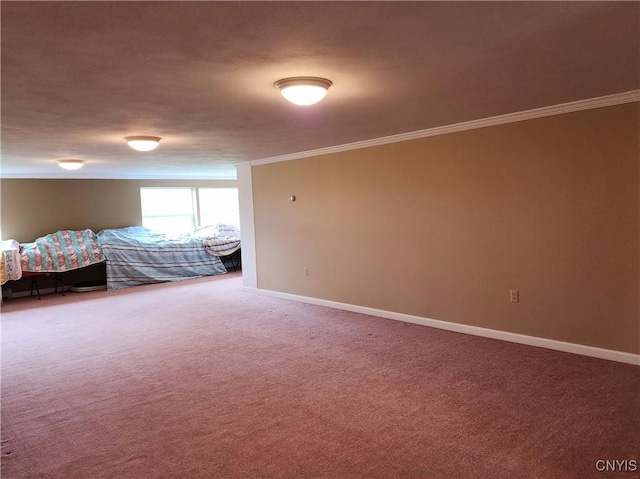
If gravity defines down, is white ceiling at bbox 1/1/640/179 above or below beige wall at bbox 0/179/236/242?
above

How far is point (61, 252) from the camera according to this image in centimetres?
723

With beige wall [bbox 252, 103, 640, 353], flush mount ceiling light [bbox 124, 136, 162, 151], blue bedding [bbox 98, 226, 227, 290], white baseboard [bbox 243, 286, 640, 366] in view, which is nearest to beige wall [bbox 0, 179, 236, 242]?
blue bedding [bbox 98, 226, 227, 290]

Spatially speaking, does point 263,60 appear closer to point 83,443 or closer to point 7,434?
point 83,443

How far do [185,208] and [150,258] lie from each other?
2.03 metres

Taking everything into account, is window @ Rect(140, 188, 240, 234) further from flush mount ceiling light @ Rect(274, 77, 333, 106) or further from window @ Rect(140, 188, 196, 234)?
flush mount ceiling light @ Rect(274, 77, 333, 106)

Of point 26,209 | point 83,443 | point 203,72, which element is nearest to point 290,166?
point 203,72

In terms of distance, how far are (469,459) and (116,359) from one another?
305cm

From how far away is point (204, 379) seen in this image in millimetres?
3436

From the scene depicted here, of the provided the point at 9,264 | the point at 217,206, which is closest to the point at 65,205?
the point at 9,264

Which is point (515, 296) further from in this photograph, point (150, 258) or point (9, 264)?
point (9, 264)

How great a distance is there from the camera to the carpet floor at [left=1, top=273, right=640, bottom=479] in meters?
2.29

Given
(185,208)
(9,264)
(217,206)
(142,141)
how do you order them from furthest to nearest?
(217,206) → (185,208) → (9,264) → (142,141)

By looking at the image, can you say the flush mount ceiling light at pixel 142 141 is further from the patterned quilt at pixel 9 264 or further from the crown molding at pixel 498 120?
the patterned quilt at pixel 9 264

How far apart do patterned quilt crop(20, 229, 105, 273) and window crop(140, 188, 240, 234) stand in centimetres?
158
